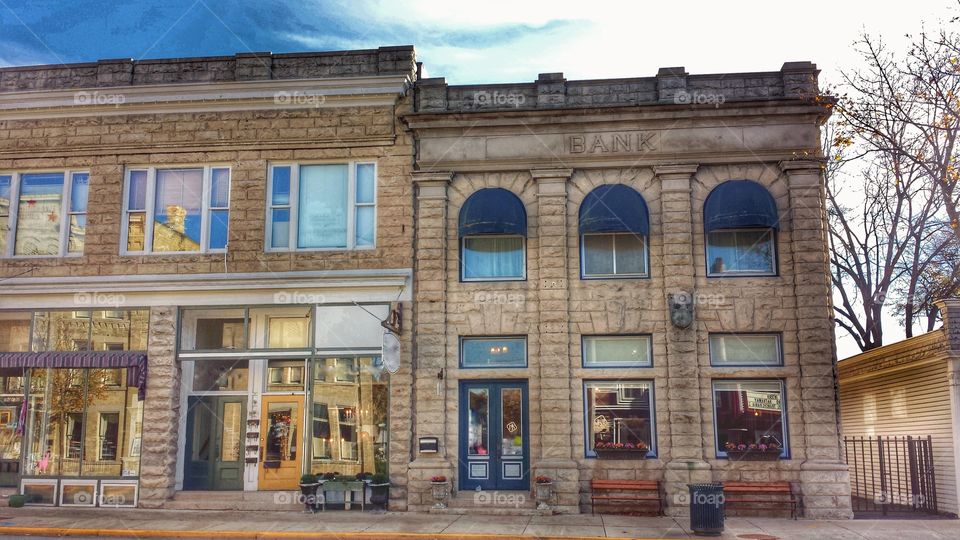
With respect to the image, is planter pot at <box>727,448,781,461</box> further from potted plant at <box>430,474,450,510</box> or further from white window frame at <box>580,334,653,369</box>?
potted plant at <box>430,474,450,510</box>

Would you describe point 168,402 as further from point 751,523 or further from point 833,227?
point 833,227

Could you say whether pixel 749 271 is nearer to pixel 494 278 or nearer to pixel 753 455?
pixel 753 455

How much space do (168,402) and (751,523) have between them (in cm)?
1314

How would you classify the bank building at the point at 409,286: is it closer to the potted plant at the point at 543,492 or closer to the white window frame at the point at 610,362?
the white window frame at the point at 610,362

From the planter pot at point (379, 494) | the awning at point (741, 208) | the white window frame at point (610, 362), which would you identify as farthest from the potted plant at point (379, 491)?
the awning at point (741, 208)

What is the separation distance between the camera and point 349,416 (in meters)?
19.1

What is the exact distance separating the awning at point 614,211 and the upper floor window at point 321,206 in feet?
16.6

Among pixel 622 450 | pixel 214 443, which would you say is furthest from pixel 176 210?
pixel 622 450

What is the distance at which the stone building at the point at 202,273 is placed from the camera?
19.2 metres

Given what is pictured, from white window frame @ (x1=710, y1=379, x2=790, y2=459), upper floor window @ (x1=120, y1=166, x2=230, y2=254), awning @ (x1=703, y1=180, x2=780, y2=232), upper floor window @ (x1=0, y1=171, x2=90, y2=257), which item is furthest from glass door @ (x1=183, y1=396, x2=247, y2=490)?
awning @ (x1=703, y1=180, x2=780, y2=232)

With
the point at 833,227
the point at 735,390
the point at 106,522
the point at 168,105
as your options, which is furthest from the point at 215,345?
the point at 833,227

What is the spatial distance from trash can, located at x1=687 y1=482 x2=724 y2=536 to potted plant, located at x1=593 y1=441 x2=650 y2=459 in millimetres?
2698

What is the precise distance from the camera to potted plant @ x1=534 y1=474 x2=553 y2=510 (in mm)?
17641

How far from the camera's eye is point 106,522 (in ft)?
55.7
